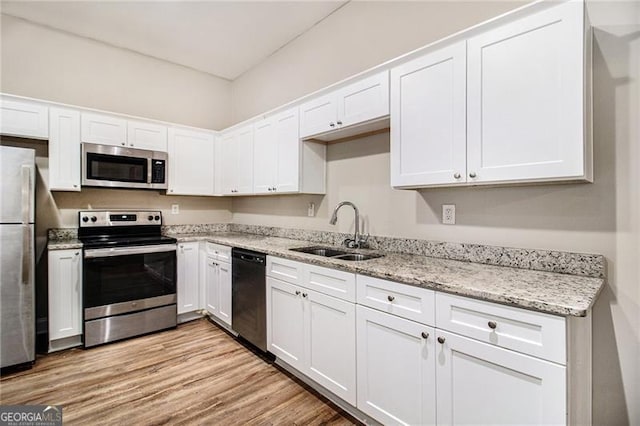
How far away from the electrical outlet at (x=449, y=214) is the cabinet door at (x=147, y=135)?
10.1 ft

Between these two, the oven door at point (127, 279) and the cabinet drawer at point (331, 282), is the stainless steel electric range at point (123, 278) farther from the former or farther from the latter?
the cabinet drawer at point (331, 282)

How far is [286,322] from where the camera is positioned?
2338mm

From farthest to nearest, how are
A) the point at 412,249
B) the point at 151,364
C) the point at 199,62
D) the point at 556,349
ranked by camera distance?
the point at 199,62 → the point at 151,364 → the point at 412,249 → the point at 556,349

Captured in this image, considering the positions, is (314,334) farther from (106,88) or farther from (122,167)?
(106,88)

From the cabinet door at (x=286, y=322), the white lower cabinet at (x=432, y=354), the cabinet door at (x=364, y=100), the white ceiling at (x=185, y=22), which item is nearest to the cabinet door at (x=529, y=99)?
the cabinet door at (x=364, y=100)

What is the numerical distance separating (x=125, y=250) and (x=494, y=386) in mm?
3099

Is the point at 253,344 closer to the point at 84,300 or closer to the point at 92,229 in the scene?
the point at 84,300

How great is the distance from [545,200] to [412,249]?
2.80 ft

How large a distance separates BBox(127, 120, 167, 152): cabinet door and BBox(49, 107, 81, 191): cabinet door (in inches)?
18.3

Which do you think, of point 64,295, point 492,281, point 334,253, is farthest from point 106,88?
point 492,281

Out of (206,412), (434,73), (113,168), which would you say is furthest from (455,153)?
(113,168)

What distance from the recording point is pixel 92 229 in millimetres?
3238

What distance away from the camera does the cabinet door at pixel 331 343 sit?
185 centimetres

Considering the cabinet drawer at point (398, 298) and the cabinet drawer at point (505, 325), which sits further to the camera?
the cabinet drawer at point (398, 298)
